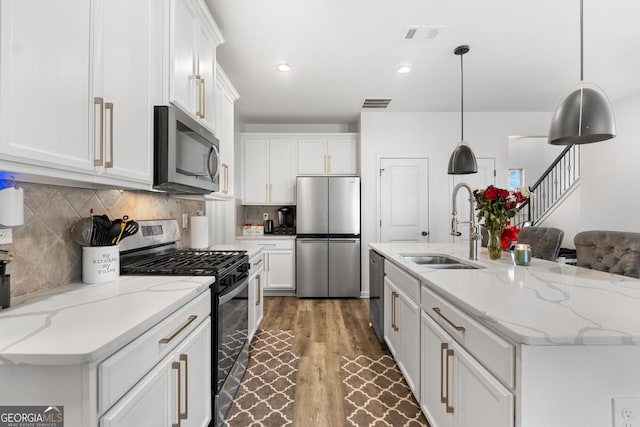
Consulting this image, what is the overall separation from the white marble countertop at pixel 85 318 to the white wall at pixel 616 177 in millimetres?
5186

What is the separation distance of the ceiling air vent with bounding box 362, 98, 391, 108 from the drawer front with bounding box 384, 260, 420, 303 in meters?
2.44

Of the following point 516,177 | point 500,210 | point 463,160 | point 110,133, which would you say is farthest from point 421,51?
point 516,177

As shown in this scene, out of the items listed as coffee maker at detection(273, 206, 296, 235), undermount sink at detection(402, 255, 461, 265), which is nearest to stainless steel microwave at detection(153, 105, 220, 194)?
undermount sink at detection(402, 255, 461, 265)

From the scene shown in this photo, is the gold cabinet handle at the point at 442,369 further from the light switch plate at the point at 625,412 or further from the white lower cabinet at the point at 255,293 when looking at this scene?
the white lower cabinet at the point at 255,293

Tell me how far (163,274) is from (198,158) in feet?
2.51

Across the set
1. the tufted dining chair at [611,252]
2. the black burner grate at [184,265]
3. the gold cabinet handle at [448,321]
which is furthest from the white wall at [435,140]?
the gold cabinet handle at [448,321]

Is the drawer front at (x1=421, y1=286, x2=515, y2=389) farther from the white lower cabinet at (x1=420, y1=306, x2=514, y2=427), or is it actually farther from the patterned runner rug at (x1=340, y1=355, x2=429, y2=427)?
the patterned runner rug at (x1=340, y1=355, x2=429, y2=427)

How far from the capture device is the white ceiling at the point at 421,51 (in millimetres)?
2293

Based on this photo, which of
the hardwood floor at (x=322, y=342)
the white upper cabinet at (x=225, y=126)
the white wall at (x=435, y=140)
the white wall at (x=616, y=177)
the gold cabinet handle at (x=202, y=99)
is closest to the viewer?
the hardwood floor at (x=322, y=342)

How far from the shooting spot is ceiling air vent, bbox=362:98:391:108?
13.6 ft

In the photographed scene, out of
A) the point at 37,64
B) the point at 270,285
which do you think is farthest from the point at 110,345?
the point at 270,285

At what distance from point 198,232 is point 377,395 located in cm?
188

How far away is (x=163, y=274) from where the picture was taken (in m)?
1.60

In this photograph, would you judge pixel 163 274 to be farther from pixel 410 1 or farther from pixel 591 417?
pixel 410 1
